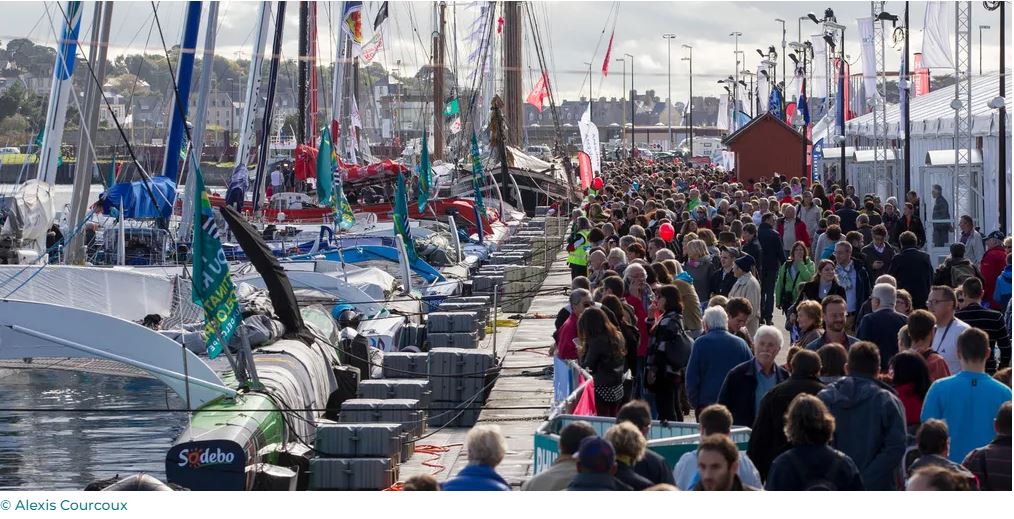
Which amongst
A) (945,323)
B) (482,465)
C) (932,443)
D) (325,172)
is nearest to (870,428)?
(932,443)

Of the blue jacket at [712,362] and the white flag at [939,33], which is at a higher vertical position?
the white flag at [939,33]

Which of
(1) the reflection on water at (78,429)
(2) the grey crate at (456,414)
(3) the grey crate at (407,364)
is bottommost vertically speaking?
(1) the reflection on water at (78,429)

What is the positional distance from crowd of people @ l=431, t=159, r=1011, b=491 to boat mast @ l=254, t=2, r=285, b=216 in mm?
10276

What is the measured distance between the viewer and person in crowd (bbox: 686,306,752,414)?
9.59m

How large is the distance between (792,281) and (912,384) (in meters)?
6.61

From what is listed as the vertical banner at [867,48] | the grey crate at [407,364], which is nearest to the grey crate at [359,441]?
the grey crate at [407,364]

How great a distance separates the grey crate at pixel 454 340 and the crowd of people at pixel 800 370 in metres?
2.64

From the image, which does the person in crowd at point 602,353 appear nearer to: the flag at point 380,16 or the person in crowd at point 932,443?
the person in crowd at point 932,443

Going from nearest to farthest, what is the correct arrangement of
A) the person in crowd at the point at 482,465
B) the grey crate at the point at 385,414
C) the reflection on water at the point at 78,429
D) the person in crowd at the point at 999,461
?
the person in crowd at the point at 482,465 → the person in crowd at the point at 999,461 → the grey crate at the point at 385,414 → the reflection on water at the point at 78,429

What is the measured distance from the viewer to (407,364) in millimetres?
17109

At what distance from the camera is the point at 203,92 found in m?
22.6

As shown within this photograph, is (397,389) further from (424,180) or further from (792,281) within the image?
(424,180)

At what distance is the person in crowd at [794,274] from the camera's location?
14.8m
